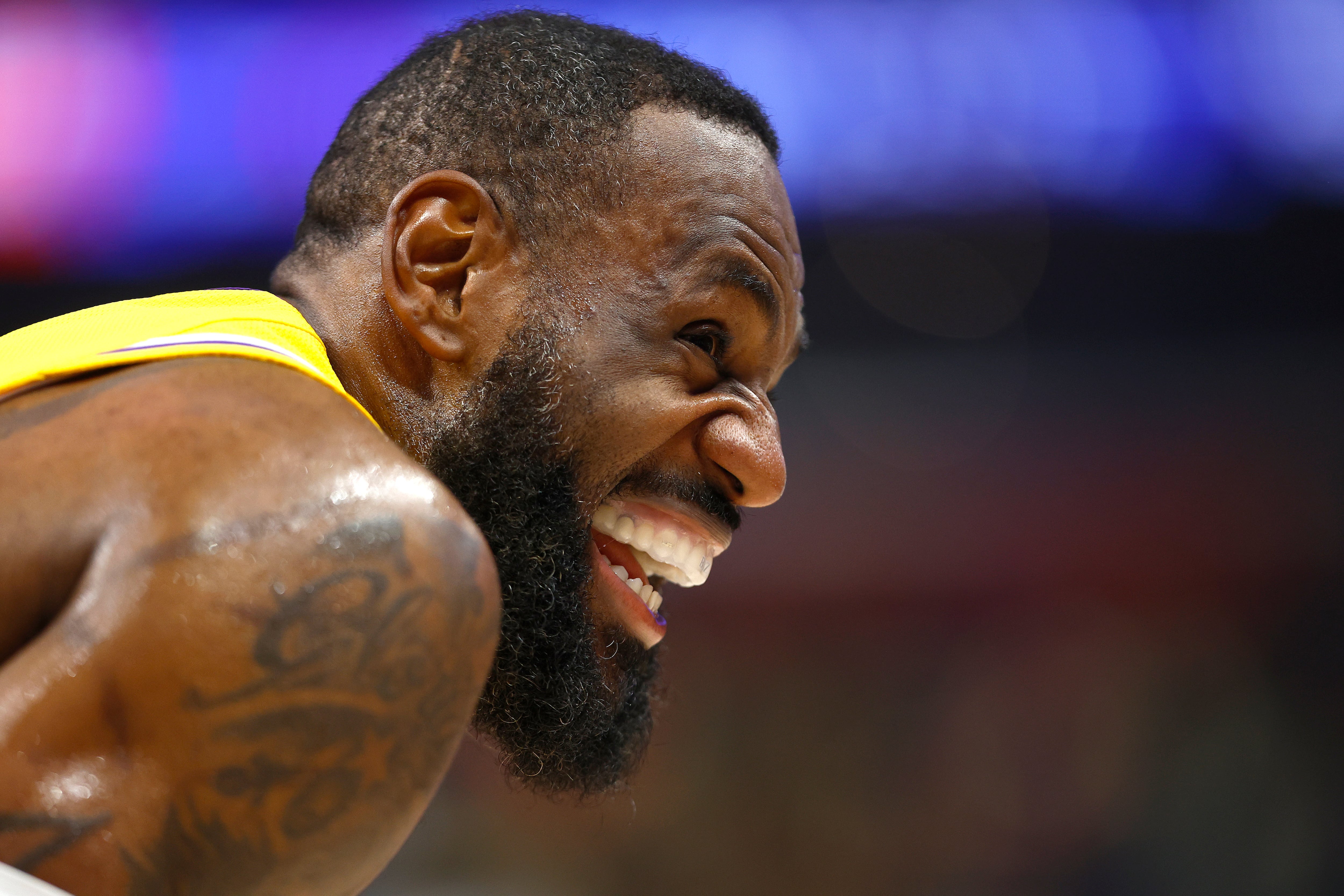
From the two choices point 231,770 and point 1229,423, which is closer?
point 231,770

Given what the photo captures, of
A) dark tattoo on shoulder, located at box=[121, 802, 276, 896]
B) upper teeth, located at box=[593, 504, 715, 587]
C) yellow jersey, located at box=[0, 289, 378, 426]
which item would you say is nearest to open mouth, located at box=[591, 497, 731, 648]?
upper teeth, located at box=[593, 504, 715, 587]

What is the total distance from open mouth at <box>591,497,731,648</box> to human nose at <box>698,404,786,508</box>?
7 cm

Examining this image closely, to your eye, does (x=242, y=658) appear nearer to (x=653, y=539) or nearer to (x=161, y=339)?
(x=161, y=339)

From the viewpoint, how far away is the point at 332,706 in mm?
871

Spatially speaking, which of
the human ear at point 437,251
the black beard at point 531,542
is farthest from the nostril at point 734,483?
the human ear at point 437,251

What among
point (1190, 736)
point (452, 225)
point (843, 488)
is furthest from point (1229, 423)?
point (452, 225)

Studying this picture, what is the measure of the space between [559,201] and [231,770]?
1051mm

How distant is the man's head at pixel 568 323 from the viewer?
1.62 meters

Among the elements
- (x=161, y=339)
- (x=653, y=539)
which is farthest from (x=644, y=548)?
(x=161, y=339)

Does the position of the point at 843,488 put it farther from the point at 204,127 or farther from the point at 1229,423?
the point at 204,127

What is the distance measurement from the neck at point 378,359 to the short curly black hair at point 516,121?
0.43 feet

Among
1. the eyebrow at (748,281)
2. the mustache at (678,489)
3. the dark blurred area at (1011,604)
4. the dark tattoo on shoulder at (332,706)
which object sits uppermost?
the eyebrow at (748,281)

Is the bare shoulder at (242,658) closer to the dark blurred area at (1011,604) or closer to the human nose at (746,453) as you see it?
the human nose at (746,453)

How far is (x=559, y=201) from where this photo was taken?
66.6 inches
